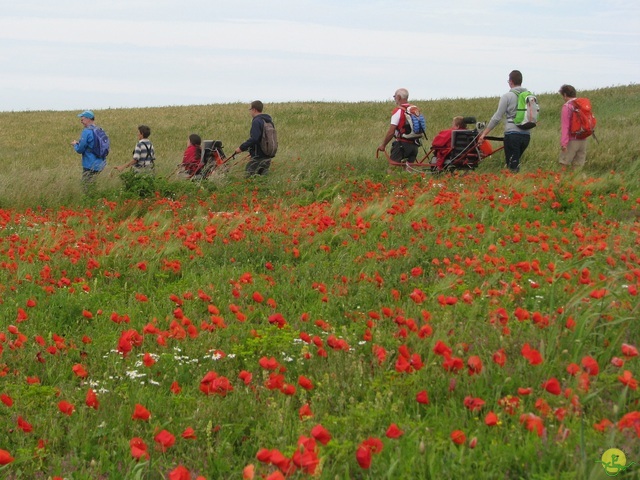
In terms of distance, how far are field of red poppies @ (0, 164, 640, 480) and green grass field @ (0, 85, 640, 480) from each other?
0.06ft

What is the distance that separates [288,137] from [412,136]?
11.5m

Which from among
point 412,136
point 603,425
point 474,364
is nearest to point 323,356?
point 474,364

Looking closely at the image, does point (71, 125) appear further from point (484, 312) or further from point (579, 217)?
point (484, 312)

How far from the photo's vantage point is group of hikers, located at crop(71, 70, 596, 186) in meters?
12.4

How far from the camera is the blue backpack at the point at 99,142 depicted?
13555mm

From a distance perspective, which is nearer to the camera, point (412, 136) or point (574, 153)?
point (574, 153)

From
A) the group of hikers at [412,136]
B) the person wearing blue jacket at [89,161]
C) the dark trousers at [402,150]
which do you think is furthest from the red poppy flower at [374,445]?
the person wearing blue jacket at [89,161]

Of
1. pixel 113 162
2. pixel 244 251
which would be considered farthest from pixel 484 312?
pixel 113 162

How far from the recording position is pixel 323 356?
3896mm

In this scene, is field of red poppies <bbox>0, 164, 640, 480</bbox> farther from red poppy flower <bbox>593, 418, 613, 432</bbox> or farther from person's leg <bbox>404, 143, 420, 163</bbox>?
person's leg <bbox>404, 143, 420, 163</bbox>

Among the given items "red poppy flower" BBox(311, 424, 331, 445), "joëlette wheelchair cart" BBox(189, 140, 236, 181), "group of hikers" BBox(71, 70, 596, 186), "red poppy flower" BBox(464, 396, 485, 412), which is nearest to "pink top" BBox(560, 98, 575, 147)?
"group of hikers" BBox(71, 70, 596, 186)

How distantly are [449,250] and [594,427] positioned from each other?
3.65 metres

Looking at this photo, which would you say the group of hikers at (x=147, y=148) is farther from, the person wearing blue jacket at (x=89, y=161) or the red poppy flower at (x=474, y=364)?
the red poppy flower at (x=474, y=364)

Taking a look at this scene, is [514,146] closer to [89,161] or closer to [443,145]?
[443,145]
